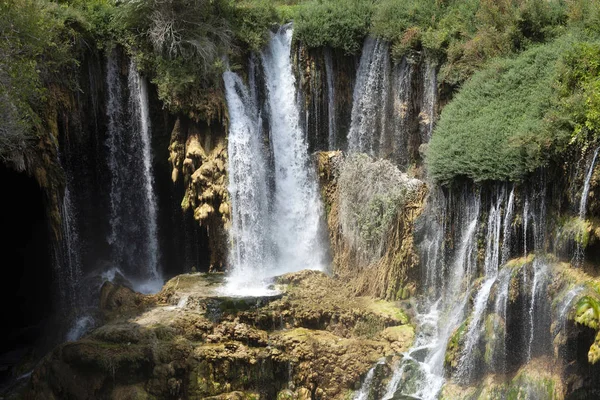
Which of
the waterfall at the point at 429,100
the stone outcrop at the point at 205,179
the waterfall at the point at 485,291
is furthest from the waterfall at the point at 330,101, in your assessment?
the waterfall at the point at 485,291

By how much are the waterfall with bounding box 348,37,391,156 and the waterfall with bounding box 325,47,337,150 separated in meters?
0.58

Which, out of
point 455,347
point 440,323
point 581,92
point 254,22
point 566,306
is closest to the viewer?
point 566,306

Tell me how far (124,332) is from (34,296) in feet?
23.9

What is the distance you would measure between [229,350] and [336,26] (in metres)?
11.8

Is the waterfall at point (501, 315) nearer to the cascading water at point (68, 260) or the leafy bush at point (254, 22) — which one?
the cascading water at point (68, 260)

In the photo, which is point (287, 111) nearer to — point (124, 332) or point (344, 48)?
point (344, 48)

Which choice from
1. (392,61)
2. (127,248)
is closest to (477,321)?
(392,61)

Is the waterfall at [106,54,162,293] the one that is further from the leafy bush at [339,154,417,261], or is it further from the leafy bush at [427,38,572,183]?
the leafy bush at [427,38,572,183]

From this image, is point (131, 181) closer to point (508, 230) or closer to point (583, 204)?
point (508, 230)

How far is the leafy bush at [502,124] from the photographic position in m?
14.5

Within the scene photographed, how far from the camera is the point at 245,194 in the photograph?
68.0ft

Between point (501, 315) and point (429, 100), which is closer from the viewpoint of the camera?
point (501, 315)

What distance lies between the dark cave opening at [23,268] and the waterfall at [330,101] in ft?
29.7

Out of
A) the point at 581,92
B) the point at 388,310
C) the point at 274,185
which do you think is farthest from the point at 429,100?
the point at 388,310
